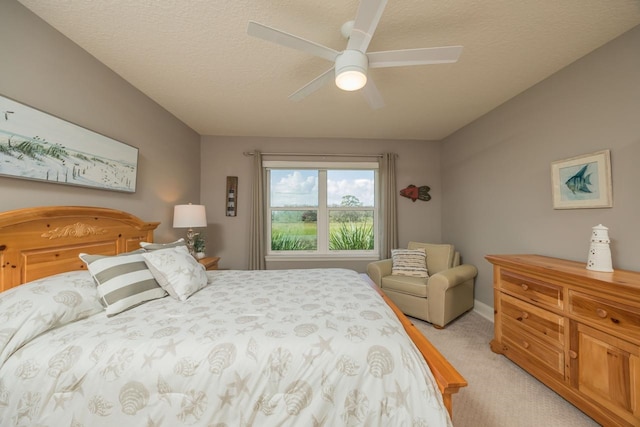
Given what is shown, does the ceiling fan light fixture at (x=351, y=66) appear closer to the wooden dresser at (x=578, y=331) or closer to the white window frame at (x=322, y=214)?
the wooden dresser at (x=578, y=331)

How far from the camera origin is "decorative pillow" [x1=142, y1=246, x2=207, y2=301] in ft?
5.43

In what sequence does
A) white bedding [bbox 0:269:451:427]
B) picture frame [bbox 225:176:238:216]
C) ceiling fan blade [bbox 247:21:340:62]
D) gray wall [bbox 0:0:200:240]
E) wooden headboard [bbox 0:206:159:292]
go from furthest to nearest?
1. picture frame [bbox 225:176:238:216]
2. gray wall [bbox 0:0:200:240]
3. wooden headboard [bbox 0:206:159:292]
4. ceiling fan blade [bbox 247:21:340:62]
5. white bedding [bbox 0:269:451:427]

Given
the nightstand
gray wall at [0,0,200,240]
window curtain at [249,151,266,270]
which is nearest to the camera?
gray wall at [0,0,200,240]

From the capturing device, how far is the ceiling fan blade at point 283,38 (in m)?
1.23

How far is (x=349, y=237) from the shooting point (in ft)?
13.4

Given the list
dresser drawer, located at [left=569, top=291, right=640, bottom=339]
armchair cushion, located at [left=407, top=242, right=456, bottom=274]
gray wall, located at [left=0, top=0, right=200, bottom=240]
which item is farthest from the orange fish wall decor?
gray wall, located at [left=0, top=0, right=200, bottom=240]

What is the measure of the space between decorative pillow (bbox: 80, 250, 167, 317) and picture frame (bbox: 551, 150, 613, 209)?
3.36m

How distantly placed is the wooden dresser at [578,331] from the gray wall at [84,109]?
11.7 ft

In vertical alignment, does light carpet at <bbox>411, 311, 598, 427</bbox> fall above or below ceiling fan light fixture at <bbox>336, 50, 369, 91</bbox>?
below

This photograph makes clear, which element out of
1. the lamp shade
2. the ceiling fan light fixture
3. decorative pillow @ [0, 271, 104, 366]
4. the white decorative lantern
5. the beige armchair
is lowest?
the beige armchair

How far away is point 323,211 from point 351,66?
9.05 ft

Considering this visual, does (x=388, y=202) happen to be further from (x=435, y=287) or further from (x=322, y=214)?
(x=435, y=287)

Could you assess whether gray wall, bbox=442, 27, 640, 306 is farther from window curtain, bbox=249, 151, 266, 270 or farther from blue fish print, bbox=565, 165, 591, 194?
window curtain, bbox=249, 151, 266, 270

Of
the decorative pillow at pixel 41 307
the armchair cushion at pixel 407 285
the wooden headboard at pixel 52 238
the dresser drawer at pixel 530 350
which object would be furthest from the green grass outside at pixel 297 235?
the decorative pillow at pixel 41 307
